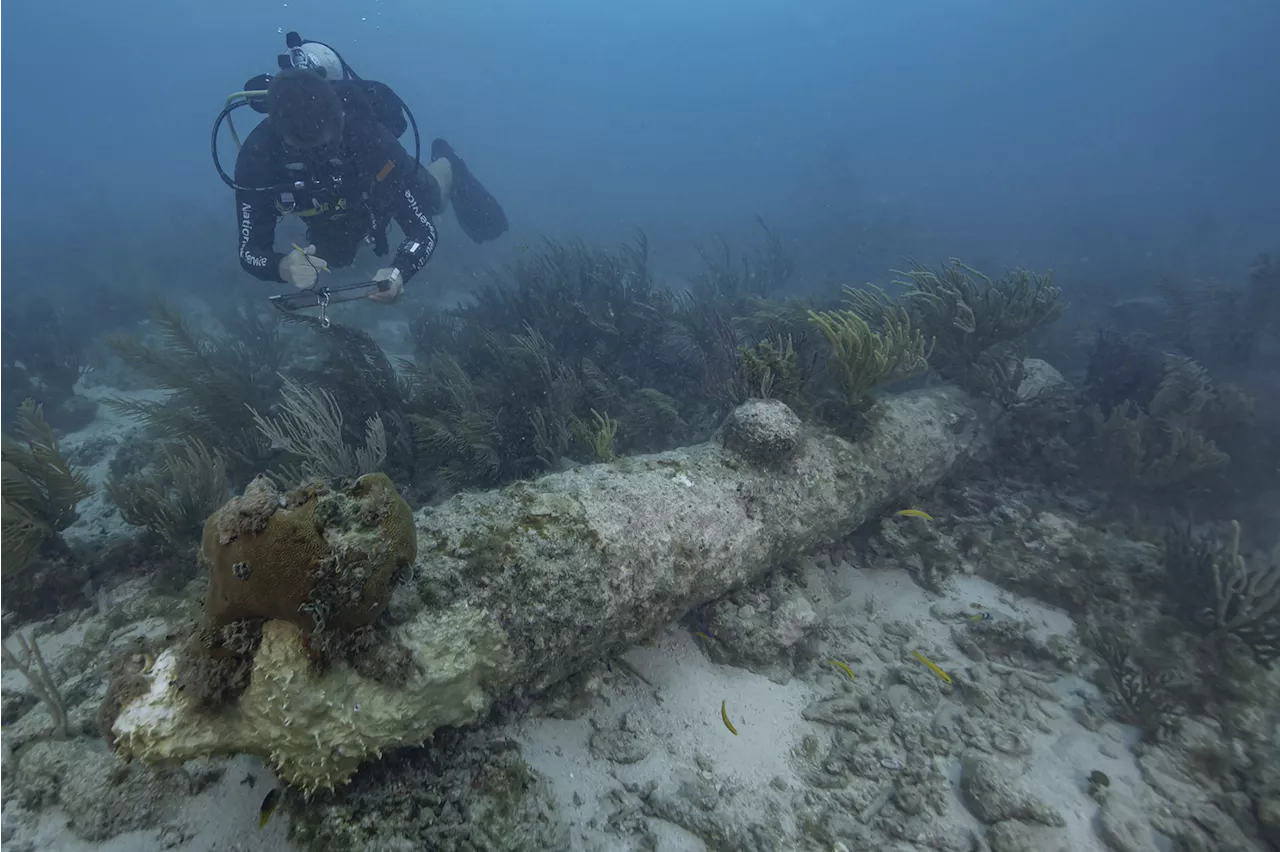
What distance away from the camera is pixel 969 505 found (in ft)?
17.5

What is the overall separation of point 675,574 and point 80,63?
15461cm

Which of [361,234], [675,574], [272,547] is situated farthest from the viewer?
[361,234]

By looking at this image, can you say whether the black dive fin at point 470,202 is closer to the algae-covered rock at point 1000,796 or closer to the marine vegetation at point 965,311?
the marine vegetation at point 965,311

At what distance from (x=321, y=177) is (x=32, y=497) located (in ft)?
15.2

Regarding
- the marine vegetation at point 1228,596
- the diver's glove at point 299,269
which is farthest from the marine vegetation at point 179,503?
the marine vegetation at point 1228,596

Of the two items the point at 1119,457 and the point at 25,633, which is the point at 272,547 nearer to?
the point at 25,633

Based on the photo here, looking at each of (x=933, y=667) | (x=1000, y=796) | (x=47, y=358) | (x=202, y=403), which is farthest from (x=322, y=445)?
(x=47, y=358)

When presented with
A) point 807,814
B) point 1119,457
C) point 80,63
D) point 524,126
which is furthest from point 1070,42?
point 80,63

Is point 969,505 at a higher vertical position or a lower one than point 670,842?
lower

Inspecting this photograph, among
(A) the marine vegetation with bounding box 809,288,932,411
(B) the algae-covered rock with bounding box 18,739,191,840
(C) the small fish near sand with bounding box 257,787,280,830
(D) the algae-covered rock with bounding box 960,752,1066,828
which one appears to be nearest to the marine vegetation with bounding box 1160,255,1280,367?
(A) the marine vegetation with bounding box 809,288,932,411

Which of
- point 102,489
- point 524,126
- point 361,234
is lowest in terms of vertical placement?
point 102,489

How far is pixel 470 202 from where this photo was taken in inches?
544

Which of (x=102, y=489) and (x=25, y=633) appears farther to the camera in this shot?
(x=102, y=489)

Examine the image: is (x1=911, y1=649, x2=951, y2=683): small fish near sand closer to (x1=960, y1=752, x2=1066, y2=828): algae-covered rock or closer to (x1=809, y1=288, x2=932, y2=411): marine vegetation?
(x1=960, y1=752, x2=1066, y2=828): algae-covered rock
